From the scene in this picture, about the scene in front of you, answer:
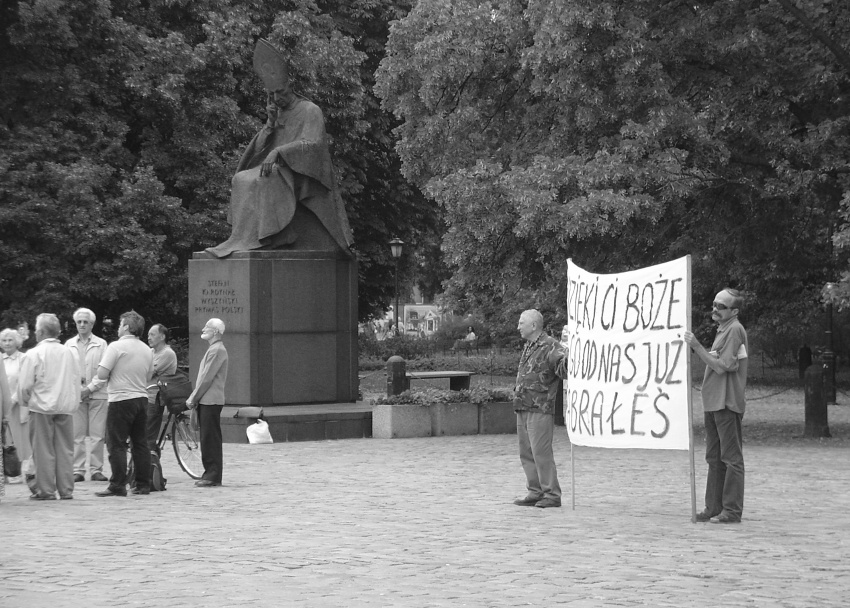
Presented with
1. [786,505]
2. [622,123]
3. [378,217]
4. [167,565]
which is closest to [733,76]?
[622,123]

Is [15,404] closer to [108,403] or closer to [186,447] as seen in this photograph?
[108,403]

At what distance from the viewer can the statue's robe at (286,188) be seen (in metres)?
19.6

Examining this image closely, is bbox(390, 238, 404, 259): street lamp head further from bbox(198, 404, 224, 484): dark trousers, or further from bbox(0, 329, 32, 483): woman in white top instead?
bbox(198, 404, 224, 484): dark trousers

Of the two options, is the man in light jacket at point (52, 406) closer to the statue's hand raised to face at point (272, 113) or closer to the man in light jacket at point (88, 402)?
the man in light jacket at point (88, 402)

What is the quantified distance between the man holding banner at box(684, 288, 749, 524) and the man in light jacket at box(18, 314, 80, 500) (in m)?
6.03

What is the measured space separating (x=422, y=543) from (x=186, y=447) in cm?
575

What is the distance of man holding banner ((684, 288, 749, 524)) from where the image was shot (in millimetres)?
11031

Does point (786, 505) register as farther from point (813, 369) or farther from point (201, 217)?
point (201, 217)

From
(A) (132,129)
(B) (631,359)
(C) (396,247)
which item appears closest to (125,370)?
(B) (631,359)

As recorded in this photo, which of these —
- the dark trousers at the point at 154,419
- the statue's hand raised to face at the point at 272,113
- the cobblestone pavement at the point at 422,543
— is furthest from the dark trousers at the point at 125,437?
the statue's hand raised to face at the point at 272,113

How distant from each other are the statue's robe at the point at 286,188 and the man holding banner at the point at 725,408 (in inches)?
375

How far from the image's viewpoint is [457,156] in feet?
74.0

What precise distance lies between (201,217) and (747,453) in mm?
17139

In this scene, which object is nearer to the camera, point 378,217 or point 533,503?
point 533,503
